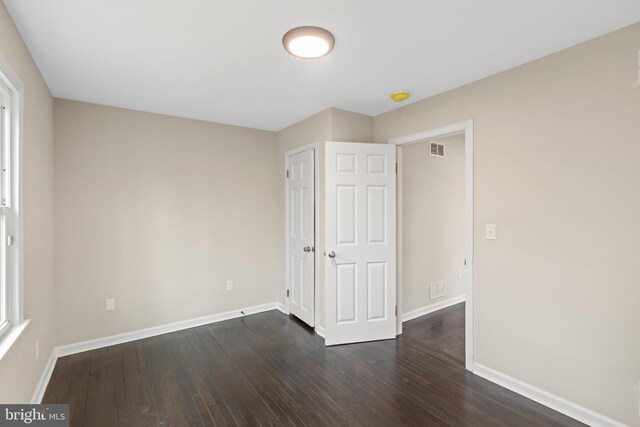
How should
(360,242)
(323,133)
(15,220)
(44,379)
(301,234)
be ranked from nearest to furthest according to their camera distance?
(15,220)
(44,379)
(360,242)
(323,133)
(301,234)

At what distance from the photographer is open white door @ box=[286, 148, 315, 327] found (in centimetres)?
341

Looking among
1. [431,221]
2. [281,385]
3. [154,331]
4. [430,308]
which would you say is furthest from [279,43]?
[430,308]

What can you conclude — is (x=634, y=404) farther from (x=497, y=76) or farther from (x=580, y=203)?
(x=497, y=76)

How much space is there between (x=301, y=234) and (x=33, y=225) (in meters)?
2.33

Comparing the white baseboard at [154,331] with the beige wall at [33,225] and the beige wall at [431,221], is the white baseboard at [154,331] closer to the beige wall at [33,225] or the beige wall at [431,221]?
the beige wall at [33,225]

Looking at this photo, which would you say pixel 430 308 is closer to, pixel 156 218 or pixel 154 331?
pixel 154 331

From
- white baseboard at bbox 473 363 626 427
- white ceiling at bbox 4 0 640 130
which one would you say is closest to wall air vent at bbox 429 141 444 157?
white ceiling at bbox 4 0 640 130

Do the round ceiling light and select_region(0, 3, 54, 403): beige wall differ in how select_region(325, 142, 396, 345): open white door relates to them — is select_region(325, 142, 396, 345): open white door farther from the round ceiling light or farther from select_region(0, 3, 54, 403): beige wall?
select_region(0, 3, 54, 403): beige wall

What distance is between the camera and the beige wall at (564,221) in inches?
70.4

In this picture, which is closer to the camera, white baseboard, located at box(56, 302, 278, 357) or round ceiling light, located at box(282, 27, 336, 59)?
round ceiling light, located at box(282, 27, 336, 59)

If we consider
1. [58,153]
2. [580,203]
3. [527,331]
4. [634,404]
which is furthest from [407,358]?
[58,153]

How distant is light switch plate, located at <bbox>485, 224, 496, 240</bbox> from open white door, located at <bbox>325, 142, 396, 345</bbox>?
0.94m

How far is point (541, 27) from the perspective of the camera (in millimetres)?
1770

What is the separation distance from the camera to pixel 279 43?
6.31ft
